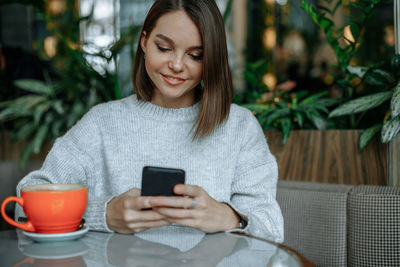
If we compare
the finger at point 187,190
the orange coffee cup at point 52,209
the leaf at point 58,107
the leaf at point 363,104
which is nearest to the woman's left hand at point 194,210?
the finger at point 187,190

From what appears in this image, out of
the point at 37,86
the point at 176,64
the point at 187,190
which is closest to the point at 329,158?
the point at 176,64

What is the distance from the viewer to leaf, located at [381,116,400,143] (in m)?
1.52

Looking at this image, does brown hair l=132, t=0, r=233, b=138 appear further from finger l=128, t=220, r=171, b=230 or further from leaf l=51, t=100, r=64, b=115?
leaf l=51, t=100, r=64, b=115

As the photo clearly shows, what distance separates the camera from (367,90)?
190cm

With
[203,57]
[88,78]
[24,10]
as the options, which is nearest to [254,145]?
[203,57]

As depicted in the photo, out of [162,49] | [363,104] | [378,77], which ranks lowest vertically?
[363,104]

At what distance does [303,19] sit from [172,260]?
23.0 ft

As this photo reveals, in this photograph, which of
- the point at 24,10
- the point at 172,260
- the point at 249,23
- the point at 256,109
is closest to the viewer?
the point at 172,260

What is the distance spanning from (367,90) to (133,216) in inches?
53.7

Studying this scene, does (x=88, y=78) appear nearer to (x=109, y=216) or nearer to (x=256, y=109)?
(x=256, y=109)

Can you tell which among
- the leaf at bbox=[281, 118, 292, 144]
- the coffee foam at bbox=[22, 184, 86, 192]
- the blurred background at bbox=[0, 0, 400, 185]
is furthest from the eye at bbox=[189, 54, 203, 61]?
the leaf at bbox=[281, 118, 292, 144]

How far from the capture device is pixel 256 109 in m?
2.04

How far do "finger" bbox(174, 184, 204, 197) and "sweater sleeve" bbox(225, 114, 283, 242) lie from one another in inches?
7.3

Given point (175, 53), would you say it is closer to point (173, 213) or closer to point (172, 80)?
point (172, 80)
